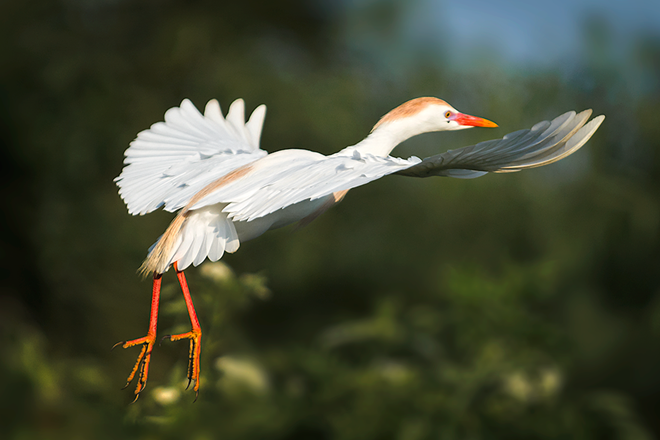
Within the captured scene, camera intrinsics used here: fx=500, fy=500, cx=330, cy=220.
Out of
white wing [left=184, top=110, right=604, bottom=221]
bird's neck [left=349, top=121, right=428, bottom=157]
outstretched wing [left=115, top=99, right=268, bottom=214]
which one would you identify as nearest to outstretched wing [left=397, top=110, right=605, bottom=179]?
white wing [left=184, top=110, right=604, bottom=221]

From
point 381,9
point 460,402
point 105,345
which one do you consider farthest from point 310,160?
point 105,345

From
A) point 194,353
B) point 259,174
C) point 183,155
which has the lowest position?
point 194,353

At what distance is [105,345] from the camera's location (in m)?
1.49

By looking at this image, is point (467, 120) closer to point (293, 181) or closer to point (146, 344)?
point (293, 181)

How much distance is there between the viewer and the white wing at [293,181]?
371mm

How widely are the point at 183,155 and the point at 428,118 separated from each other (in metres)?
0.29

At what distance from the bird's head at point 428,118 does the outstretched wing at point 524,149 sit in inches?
4.3

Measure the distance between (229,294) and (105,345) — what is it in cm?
120

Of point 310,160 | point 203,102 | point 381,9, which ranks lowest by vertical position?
point 310,160

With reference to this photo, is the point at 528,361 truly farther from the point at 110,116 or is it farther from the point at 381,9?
the point at 110,116

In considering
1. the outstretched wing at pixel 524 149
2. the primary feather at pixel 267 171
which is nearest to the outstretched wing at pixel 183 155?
the primary feather at pixel 267 171

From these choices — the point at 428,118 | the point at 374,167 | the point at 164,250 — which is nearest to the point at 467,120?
the point at 428,118

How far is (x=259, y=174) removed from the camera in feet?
1.46

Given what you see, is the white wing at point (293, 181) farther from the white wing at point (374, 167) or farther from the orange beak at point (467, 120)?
the orange beak at point (467, 120)
